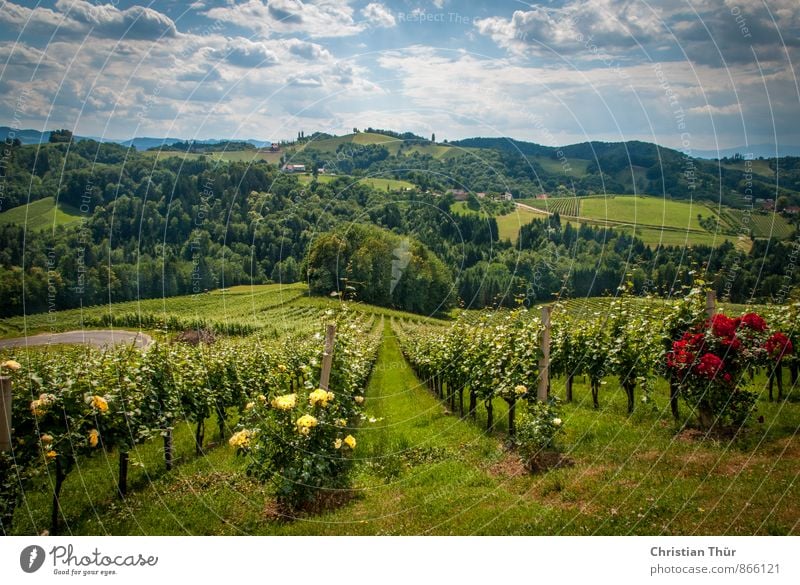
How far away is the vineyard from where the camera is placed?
22.4ft

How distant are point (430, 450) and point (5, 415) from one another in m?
6.32

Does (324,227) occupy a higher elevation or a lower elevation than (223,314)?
higher

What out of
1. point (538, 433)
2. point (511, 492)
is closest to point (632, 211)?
point (538, 433)

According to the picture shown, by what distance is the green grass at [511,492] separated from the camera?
21.7ft

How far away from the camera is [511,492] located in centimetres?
750

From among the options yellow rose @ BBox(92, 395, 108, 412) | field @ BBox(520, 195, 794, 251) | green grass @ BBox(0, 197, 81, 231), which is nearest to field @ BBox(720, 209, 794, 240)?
field @ BBox(520, 195, 794, 251)

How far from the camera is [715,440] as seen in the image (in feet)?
27.4

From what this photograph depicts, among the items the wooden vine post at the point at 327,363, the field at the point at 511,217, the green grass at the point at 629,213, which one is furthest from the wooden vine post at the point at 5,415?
the green grass at the point at 629,213

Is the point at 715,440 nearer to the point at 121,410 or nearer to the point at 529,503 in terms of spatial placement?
the point at 529,503

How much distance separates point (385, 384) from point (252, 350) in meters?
9.36

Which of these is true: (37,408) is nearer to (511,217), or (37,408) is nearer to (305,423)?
(305,423)

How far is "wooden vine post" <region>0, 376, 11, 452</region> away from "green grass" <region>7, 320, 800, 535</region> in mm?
957

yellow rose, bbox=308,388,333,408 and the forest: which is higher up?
the forest

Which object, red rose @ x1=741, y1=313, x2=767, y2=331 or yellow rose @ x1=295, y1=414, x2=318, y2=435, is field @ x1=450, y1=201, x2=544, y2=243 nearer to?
red rose @ x1=741, y1=313, x2=767, y2=331
